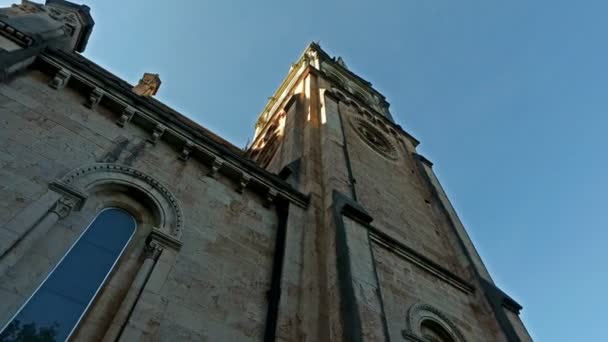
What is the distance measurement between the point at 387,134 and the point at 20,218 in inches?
622

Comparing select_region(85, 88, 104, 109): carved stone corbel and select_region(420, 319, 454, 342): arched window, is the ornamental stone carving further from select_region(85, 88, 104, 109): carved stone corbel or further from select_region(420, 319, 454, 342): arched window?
select_region(85, 88, 104, 109): carved stone corbel

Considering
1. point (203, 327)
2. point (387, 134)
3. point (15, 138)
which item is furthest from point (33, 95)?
point (387, 134)

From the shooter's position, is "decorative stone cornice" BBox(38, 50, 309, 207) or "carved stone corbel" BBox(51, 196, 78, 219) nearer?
"carved stone corbel" BBox(51, 196, 78, 219)

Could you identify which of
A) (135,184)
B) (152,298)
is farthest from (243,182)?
(152,298)

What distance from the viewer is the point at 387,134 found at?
64.0 feet

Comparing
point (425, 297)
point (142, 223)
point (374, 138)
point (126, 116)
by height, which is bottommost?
point (142, 223)

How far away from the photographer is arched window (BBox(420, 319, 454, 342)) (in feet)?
29.5

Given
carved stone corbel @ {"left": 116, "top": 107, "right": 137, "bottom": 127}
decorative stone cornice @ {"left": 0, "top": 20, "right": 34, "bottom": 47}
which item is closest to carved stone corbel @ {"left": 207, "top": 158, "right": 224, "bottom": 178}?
carved stone corbel @ {"left": 116, "top": 107, "right": 137, "bottom": 127}

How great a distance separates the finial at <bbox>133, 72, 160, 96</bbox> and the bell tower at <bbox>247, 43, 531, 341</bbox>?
542 cm

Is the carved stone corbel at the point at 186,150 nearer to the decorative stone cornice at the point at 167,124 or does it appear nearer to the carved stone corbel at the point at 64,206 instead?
the decorative stone cornice at the point at 167,124

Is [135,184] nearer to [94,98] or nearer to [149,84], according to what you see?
[94,98]

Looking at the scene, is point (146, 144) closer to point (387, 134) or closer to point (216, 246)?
point (216, 246)

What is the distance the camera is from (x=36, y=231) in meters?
5.77

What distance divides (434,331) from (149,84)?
50.9 ft
